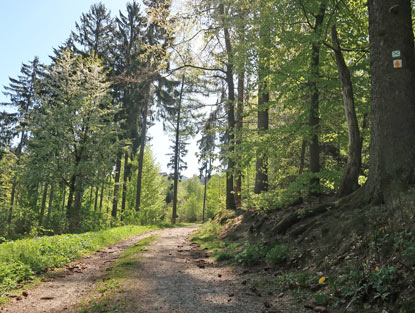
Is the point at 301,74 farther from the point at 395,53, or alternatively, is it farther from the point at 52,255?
the point at 52,255

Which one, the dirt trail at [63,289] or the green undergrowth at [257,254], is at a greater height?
the green undergrowth at [257,254]

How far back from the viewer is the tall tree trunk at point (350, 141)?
6.99 metres

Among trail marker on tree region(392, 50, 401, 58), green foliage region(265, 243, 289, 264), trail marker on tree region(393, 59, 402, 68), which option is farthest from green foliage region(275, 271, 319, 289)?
trail marker on tree region(392, 50, 401, 58)

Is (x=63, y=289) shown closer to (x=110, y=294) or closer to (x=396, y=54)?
(x=110, y=294)

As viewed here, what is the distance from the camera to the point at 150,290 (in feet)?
15.7

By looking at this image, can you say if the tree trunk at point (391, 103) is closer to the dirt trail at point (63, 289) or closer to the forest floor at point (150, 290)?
the forest floor at point (150, 290)

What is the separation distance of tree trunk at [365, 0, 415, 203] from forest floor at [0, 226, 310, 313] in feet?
8.86

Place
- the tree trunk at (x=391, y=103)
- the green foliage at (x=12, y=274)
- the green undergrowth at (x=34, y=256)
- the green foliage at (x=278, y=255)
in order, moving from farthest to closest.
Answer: the green foliage at (x=278, y=255)
the green undergrowth at (x=34, y=256)
the green foliage at (x=12, y=274)
the tree trunk at (x=391, y=103)

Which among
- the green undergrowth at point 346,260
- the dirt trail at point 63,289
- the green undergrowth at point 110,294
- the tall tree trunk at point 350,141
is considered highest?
the tall tree trunk at point 350,141

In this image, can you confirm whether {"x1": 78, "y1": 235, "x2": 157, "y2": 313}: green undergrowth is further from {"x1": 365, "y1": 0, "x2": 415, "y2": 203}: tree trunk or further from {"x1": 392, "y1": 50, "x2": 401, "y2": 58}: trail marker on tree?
{"x1": 392, "y1": 50, "x2": 401, "y2": 58}: trail marker on tree

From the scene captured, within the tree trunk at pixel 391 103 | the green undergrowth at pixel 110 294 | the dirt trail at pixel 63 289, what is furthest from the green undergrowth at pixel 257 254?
the dirt trail at pixel 63 289

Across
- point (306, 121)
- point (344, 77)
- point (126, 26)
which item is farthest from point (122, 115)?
point (344, 77)

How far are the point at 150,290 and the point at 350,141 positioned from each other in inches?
238

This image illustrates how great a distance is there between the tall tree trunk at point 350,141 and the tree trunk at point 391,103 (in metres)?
1.55
